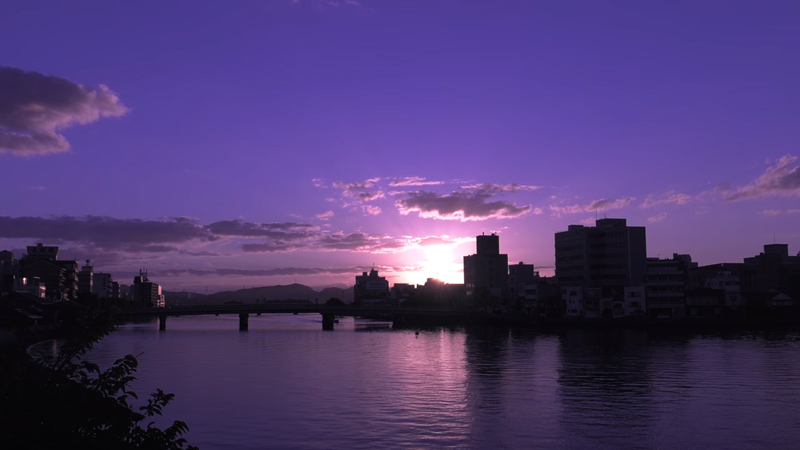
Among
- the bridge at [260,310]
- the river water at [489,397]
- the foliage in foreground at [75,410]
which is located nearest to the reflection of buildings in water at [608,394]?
the river water at [489,397]

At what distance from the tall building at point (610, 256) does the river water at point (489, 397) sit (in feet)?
283

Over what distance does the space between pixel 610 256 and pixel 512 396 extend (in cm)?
14462

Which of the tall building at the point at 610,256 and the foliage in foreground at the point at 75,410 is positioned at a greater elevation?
the tall building at the point at 610,256

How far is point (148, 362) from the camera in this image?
287ft

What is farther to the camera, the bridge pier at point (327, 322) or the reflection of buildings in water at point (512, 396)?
the bridge pier at point (327, 322)

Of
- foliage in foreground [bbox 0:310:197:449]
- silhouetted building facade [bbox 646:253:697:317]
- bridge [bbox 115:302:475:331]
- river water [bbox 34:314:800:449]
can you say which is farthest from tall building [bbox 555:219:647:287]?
foliage in foreground [bbox 0:310:197:449]

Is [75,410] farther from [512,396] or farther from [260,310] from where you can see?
[260,310]

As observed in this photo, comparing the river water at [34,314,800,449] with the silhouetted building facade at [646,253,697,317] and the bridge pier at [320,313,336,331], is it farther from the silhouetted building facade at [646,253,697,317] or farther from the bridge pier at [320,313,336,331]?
the bridge pier at [320,313,336,331]

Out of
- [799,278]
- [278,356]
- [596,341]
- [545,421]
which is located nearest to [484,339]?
[596,341]

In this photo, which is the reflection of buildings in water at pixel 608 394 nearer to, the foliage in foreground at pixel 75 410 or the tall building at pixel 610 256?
the foliage in foreground at pixel 75 410

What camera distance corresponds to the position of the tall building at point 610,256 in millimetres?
189625

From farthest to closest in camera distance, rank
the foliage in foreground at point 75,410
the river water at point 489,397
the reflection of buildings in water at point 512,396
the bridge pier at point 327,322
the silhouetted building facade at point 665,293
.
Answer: the bridge pier at point 327,322 < the silhouetted building facade at point 665,293 < the reflection of buildings in water at point 512,396 < the river water at point 489,397 < the foliage in foreground at point 75,410

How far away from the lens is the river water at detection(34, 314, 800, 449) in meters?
39.6

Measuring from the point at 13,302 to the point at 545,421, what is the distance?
12818 centimetres
